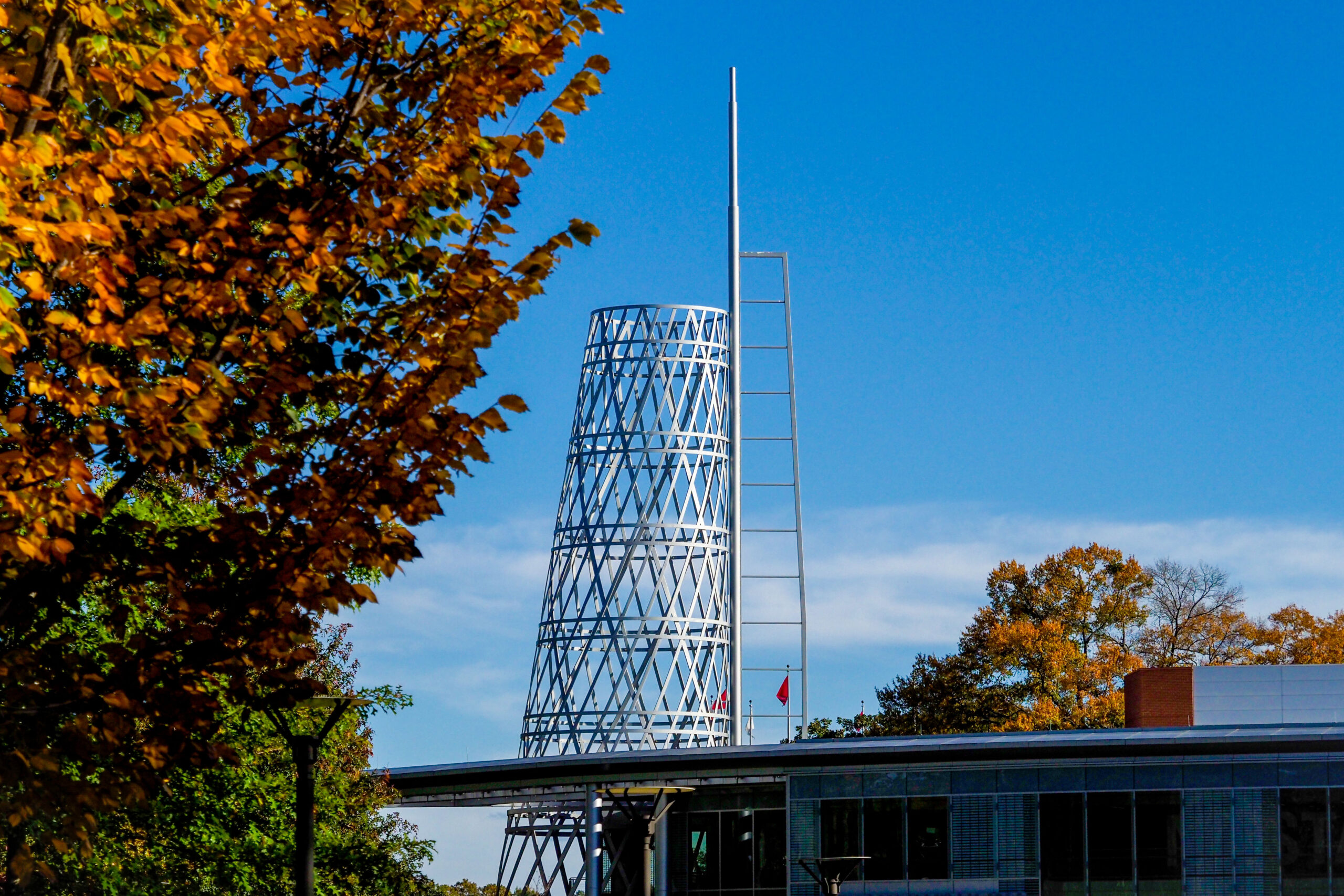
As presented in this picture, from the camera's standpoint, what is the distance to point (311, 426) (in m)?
7.68

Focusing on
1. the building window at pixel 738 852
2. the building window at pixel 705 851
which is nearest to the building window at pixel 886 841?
the building window at pixel 738 852

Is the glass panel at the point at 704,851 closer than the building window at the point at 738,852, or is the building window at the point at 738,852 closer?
the building window at the point at 738,852

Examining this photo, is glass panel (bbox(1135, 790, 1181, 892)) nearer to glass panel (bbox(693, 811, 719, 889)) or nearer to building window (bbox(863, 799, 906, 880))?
building window (bbox(863, 799, 906, 880))

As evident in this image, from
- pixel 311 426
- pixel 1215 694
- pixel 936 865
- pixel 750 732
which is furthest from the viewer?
pixel 750 732

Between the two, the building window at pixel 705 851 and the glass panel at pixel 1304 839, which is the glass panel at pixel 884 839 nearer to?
the building window at pixel 705 851

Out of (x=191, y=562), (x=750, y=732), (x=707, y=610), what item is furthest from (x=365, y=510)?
(x=707, y=610)

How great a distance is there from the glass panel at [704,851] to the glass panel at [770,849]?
1.00 meters

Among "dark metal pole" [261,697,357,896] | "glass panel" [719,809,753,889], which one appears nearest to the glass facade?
"glass panel" [719,809,753,889]

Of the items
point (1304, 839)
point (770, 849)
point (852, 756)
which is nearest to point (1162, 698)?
point (1304, 839)

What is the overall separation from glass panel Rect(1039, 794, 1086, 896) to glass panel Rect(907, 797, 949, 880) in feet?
6.62

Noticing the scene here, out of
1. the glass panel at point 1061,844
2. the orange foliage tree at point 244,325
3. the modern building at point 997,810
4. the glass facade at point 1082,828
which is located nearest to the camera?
the orange foliage tree at point 244,325

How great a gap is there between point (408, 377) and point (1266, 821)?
93.8 ft

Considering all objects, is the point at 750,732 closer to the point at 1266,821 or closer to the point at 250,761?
the point at 1266,821

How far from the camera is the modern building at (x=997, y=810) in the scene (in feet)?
104
